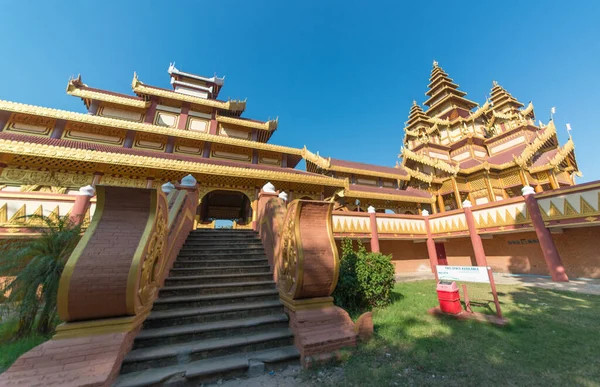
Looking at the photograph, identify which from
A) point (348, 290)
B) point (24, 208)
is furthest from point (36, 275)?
point (348, 290)

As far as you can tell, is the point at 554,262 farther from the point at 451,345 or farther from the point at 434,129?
the point at 434,129

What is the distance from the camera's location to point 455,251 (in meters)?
14.8

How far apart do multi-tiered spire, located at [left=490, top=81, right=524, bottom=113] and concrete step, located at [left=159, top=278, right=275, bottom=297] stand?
120 feet

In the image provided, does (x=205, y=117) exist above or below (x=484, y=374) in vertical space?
above

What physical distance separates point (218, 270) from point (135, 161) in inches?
315

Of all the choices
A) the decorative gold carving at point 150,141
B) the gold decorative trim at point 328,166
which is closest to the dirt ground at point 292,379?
the decorative gold carving at point 150,141

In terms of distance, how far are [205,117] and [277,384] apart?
17157mm

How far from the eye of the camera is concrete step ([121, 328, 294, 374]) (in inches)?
110

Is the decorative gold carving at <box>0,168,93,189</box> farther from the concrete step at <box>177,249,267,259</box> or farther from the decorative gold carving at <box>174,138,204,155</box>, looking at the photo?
the concrete step at <box>177,249,267,259</box>

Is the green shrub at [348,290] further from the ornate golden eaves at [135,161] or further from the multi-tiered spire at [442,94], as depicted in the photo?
the multi-tiered spire at [442,94]

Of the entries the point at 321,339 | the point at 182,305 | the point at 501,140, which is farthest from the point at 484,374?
the point at 501,140

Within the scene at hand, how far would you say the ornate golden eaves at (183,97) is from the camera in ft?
48.8

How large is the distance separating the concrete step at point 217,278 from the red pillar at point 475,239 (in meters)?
12.5

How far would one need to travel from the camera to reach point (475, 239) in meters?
12.3
